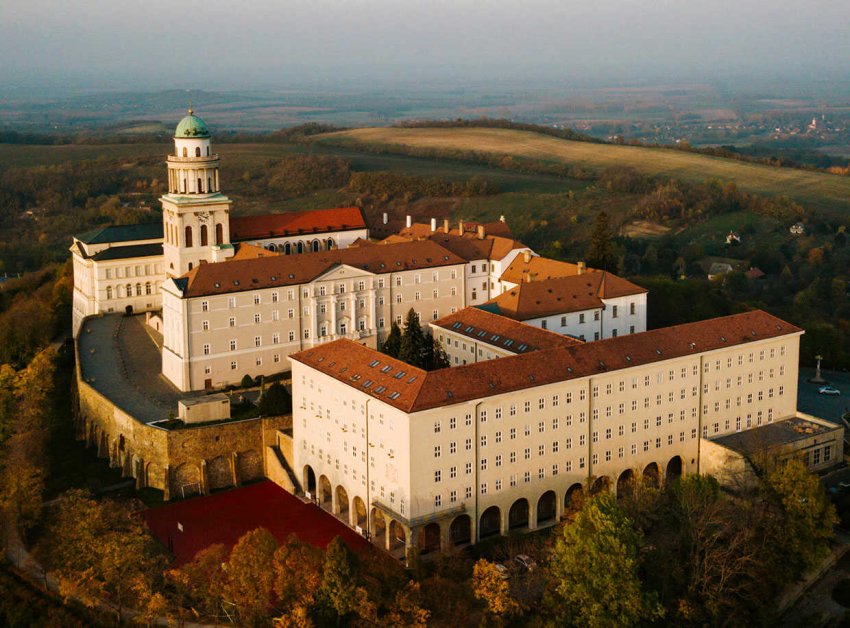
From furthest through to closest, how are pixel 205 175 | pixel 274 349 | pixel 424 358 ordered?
pixel 205 175 → pixel 274 349 → pixel 424 358

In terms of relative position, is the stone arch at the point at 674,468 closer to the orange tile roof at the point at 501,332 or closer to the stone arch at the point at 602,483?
the stone arch at the point at 602,483

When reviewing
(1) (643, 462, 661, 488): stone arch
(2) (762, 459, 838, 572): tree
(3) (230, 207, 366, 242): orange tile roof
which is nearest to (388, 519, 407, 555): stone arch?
(1) (643, 462, 661, 488): stone arch

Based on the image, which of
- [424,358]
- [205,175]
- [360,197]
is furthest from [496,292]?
[360,197]

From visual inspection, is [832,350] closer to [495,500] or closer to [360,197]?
[495,500]

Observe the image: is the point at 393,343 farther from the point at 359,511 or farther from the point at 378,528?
the point at 378,528

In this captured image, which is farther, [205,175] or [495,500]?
[205,175]

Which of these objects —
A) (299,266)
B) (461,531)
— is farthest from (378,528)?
(299,266)

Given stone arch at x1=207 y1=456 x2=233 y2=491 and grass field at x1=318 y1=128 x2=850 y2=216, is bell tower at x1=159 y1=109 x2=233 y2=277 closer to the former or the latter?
stone arch at x1=207 y1=456 x2=233 y2=491
